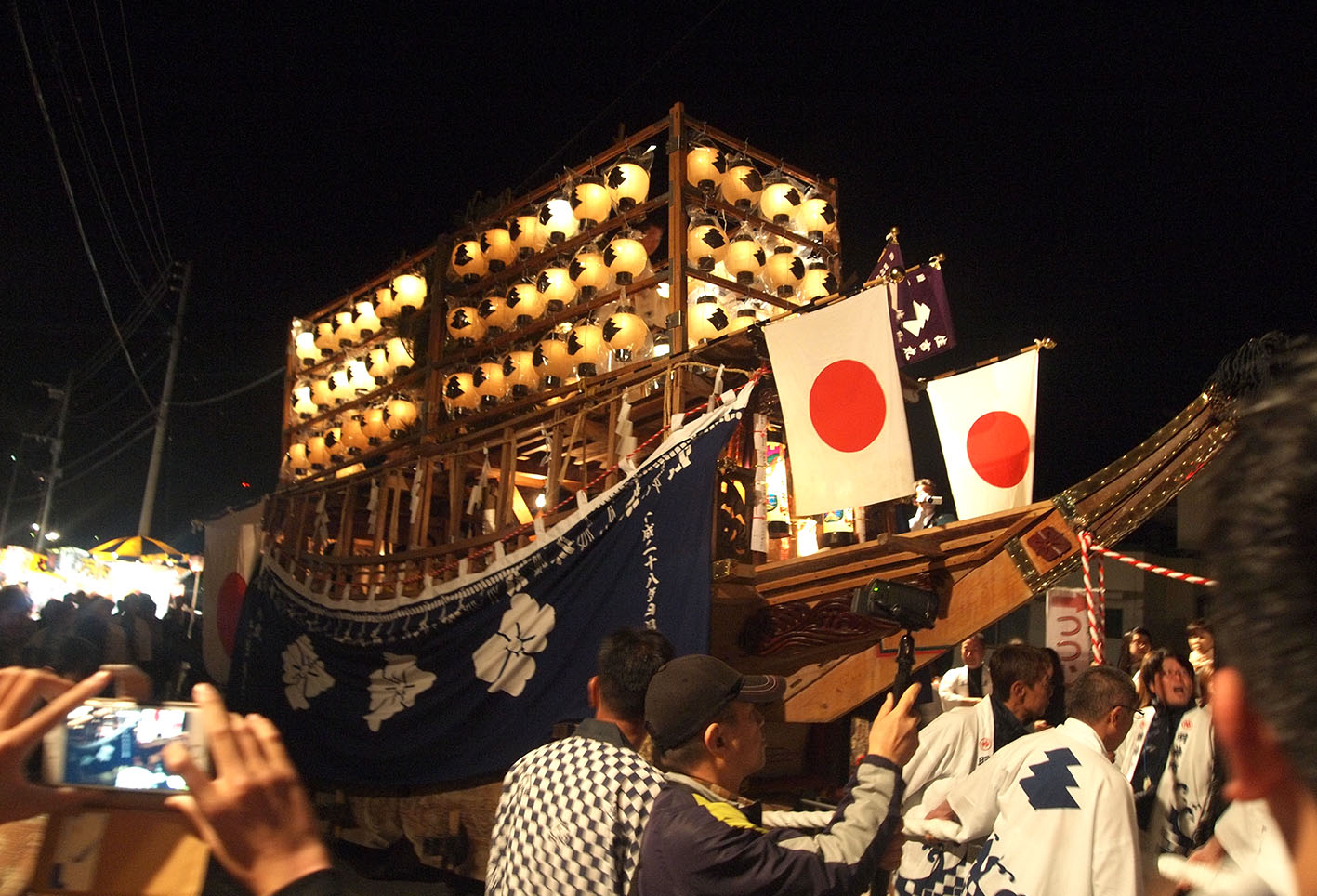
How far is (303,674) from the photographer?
9.38 m

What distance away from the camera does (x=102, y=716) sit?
139cm

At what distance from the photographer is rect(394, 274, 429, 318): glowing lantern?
1023 cm

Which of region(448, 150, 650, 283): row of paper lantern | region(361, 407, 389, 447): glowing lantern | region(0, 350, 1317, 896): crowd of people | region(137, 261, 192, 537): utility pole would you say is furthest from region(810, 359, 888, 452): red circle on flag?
region(137, 261, 192, 537): utility pole

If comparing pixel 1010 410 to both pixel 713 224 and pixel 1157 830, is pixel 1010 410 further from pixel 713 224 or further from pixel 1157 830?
pixel 1157 830

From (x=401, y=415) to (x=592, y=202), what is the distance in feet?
10.8

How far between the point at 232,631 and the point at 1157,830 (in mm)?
11703

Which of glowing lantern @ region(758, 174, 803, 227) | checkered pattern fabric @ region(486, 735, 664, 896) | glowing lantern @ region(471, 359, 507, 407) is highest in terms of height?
glowing lantern @ region(758, 174, 803, 227)

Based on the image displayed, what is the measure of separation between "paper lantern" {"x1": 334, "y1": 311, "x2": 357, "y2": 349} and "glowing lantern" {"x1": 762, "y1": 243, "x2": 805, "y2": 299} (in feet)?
19.1

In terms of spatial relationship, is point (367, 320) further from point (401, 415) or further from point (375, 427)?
point (401, 415)

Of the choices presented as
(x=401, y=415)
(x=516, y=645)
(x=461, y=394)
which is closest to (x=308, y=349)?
(x=401, y=415)

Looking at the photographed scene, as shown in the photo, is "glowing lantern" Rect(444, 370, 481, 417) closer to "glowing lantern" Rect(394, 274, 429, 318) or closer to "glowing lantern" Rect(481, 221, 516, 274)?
"glowing lantern" Rect(481, 221, 516, 274)

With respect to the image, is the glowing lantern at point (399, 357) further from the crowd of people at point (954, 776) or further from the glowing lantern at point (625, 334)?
the crowd of people at point (954, 776)

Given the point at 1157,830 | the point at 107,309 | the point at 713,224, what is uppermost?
the point at 107,309

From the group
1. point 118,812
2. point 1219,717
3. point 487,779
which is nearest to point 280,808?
point 118,812
